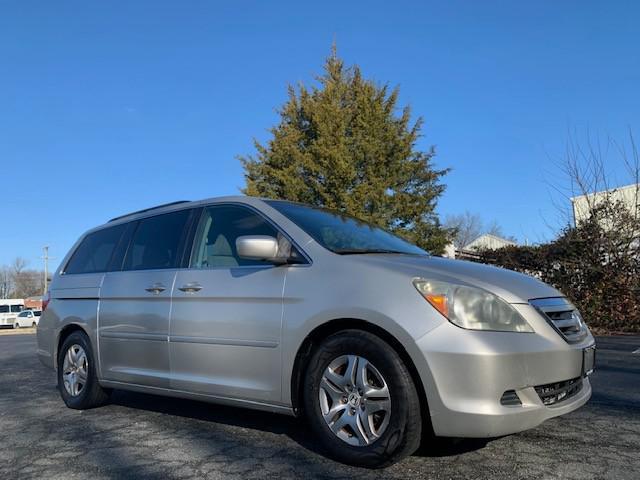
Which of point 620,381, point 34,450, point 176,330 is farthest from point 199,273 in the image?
point 620,381

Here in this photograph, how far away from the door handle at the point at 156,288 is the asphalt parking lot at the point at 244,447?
41.7 inches

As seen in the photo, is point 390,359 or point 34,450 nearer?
point 390,359

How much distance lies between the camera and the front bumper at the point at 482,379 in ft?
9.77

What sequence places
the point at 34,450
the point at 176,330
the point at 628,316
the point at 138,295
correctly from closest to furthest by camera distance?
1. the point at 34,450
2. the point at 176,330
3. the point at 138,295
4. the point at 628,316

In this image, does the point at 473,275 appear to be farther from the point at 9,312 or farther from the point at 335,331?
the point at 9,312

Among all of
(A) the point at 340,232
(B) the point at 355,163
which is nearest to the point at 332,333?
(A) the point at 340,232

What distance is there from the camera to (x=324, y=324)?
11.4ft

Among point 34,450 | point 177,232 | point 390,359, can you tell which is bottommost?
point 34,450

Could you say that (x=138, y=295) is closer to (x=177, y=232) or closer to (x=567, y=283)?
(x=177, y=232)

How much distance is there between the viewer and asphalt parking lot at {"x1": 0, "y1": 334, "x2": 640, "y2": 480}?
10.6 feet

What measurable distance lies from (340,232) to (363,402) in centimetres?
139

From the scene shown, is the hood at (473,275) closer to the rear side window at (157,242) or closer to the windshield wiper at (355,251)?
the windshield wiper at (355,251)

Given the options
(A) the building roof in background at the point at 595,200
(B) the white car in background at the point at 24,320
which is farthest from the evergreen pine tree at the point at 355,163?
(B) the white car in background at the point at 24,320

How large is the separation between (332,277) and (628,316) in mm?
11412
